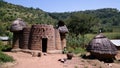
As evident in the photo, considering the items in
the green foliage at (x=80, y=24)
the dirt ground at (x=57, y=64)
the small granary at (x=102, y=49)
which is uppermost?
the green foliage at (x=80, y=24)

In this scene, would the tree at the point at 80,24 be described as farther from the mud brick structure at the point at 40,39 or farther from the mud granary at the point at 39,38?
the mud brick structure at the point at 40,39

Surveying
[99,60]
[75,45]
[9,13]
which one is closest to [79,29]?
[75,45]

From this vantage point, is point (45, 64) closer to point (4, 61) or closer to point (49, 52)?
point (4, 61)

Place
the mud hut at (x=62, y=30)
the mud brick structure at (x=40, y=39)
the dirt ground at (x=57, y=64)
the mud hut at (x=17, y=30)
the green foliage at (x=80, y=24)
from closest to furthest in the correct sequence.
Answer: the dirt ground at (x=57, y=64)
the mud brick structure at (x=40, y=39)
the mud hut at (x=17, y=30)
the mud hut at (x=62, y=30)
the green foliage at (x=80, y=24)

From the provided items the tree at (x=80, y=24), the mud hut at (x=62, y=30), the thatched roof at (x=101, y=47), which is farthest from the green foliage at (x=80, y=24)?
the thatched roof at (x=101, y=47)

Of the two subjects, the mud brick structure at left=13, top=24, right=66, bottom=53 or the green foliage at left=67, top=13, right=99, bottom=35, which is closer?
the mud brick structure at left=13, top=24, right=66, bottom=53

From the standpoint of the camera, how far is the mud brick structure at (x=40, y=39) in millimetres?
28609

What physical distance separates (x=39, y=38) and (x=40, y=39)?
0.53 feet

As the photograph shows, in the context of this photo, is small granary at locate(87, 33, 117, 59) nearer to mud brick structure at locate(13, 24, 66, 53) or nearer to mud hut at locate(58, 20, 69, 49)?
mud brick structure at locate(13, 24, 66, 53)

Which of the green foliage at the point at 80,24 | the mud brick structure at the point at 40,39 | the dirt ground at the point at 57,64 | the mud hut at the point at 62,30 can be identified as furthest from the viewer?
the green foliage at the point at 80,24

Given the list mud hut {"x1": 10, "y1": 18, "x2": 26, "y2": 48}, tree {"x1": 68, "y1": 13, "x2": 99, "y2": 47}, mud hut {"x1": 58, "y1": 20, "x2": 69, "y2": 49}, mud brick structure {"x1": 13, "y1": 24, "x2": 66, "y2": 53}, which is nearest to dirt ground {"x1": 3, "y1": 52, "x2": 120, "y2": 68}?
mud brick structure {"x1": 13, "y1": 24, "x2": 66, "y2": 53}

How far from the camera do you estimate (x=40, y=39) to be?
28625 millimetres

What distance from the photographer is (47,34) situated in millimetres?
28781

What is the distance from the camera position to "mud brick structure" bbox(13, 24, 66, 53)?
2861 centimetres
